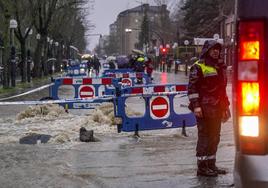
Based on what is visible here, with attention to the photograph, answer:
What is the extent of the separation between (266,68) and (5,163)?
6.23 metres

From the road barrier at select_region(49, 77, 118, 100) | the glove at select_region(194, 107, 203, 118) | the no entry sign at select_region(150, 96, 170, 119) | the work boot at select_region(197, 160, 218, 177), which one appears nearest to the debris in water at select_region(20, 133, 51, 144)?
the no entry sign at select_region(150, 96, 170, 119)

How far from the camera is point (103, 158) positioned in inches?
394

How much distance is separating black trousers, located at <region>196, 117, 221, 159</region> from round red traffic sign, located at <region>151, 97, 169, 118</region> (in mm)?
4096

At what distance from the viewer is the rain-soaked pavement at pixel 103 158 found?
26.6 feet

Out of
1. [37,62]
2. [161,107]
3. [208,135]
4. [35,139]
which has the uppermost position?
[37,62]

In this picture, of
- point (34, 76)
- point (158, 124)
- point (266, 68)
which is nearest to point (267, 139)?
→ point (266, 68)

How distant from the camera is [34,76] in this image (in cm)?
4938

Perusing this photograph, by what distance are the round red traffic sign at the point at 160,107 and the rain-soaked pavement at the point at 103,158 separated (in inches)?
17.5

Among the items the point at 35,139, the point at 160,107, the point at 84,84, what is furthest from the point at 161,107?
the point at 84,84

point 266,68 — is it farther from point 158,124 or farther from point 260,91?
point 158,124

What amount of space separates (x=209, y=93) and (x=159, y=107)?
4.51 m

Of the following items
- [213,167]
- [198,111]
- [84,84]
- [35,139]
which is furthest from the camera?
[84,84]

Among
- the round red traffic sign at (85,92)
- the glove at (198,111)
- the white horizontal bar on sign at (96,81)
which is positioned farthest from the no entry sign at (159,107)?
the round red traffic sign at (85,92)

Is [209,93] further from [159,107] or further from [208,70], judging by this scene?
[159,107]
